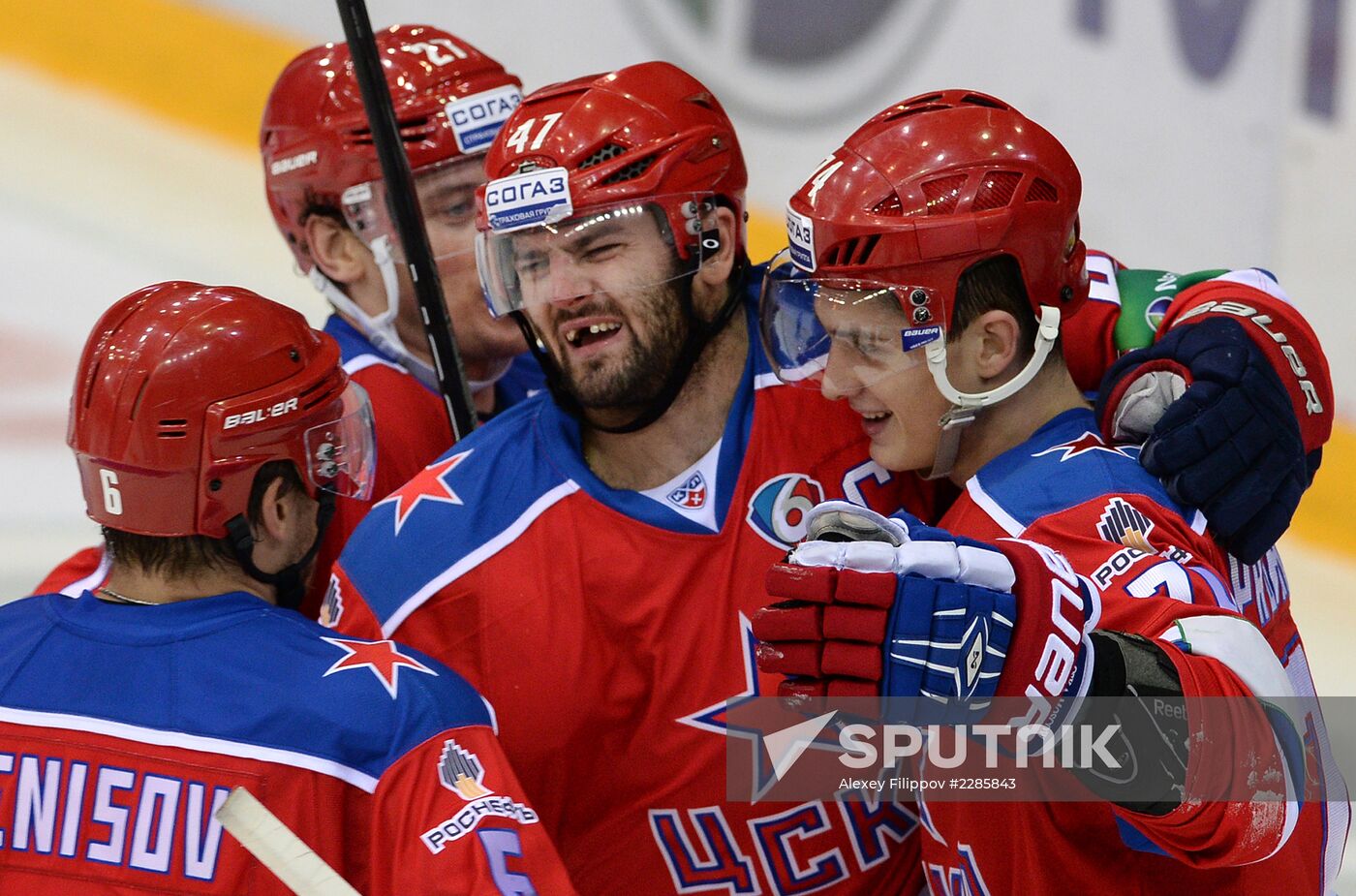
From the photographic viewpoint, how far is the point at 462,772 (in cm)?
212

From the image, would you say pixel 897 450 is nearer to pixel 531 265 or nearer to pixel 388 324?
pixel 531 265

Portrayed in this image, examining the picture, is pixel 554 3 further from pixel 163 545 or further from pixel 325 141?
pixel 163 545

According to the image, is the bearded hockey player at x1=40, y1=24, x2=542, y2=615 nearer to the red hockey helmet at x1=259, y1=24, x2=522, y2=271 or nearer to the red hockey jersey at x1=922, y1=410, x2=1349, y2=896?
the red hockey helmet at x1=259, y1=24, x2=522, y2=271

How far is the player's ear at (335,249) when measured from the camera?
3.46 meters

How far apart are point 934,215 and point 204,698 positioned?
116 cm

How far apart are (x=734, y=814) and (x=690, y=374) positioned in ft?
2.31

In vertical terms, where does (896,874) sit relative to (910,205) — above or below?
below

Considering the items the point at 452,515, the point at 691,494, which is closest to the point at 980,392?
the point at 691,494

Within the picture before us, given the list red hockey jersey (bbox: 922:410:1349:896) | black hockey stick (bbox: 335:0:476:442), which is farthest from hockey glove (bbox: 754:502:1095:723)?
black hockey stick (bbox: 335:0:476:442)

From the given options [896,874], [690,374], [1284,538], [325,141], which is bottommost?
[1284,538]

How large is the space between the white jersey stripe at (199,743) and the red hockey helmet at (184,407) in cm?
27

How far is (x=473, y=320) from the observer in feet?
11.3

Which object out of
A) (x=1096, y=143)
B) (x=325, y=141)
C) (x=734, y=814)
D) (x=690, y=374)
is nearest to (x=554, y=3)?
(x=1096, y=143)

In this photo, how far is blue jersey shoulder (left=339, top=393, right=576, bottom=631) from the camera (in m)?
2.61
